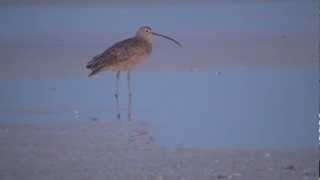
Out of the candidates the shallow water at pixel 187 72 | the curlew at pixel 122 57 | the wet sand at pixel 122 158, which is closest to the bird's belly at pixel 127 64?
the curlew at pixel 122 57

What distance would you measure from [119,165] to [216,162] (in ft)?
2.60

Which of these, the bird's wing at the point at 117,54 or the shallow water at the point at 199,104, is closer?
the shallow water at the point at 199,104

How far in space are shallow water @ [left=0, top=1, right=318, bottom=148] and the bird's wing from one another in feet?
1.18

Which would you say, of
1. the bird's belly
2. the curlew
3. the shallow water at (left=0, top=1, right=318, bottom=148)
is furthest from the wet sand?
the bird's belly

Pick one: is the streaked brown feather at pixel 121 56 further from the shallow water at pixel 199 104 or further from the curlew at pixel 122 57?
the shallow water at pixel 199 104

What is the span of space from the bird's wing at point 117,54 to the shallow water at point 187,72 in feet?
1.18

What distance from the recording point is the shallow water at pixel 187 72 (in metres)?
10.4

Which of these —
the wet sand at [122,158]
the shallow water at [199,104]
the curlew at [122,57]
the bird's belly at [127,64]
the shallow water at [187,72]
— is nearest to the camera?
the wet sand at [122,158]

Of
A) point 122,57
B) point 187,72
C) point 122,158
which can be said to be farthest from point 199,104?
point 122,158

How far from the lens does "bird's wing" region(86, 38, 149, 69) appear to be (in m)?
11.7

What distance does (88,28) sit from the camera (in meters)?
16.4

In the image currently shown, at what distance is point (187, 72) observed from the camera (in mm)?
12906

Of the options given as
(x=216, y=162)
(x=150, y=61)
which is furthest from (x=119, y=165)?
(x=150, y=61)

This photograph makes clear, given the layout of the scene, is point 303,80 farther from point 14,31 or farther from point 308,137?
point 14,31
